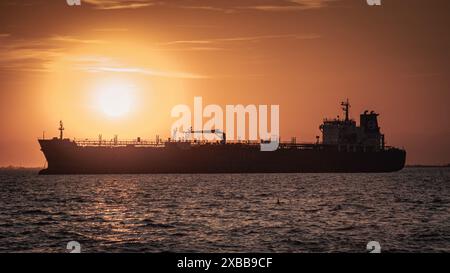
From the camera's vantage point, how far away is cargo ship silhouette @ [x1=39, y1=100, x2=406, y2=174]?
114 m

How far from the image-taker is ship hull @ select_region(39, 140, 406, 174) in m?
113

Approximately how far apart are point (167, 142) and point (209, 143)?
8.51 metres

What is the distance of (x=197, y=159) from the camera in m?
119

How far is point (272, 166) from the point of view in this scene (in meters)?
123

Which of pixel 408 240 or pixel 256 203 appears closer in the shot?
pixel 408 240

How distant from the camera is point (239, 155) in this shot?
12038 centimetres

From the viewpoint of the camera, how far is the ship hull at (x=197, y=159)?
372ft

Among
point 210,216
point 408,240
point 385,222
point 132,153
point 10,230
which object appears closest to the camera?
point 408,240

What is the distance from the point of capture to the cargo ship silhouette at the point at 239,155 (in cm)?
11362

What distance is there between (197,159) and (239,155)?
27.5 ft
